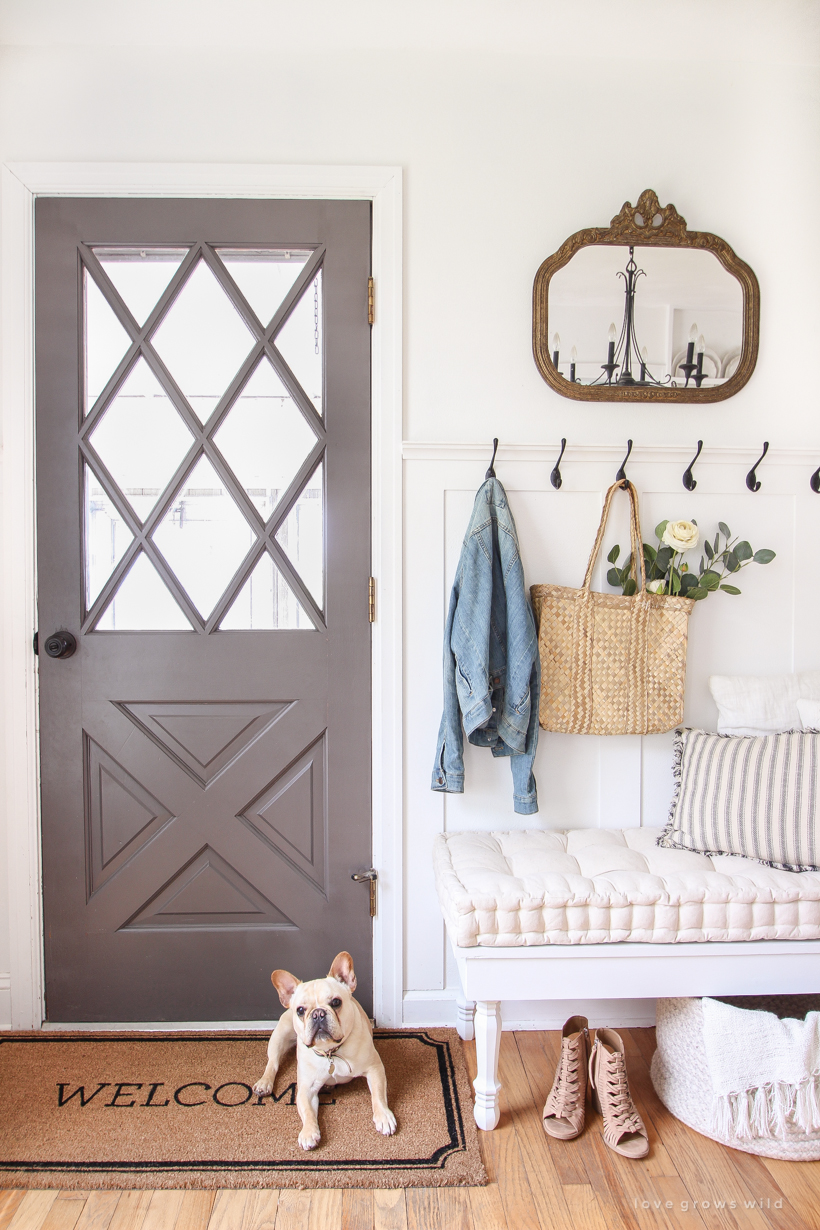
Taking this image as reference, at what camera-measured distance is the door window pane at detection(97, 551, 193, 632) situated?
6.23ft

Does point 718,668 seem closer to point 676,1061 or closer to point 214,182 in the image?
point 676,1061

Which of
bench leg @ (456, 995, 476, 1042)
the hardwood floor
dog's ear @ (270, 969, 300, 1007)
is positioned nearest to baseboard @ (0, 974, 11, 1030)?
the hardwood floor

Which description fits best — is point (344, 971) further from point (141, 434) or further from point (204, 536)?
point (141, 434)

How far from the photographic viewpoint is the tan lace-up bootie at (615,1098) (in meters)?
1.49

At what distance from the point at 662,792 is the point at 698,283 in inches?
53.8

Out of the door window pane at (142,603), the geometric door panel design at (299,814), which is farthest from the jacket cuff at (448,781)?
the door window pane at (142,603)

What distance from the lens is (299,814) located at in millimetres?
1911

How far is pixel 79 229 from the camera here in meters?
1.85

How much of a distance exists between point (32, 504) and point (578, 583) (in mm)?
1465

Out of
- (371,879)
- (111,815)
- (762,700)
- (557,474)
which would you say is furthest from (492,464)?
(111,815)

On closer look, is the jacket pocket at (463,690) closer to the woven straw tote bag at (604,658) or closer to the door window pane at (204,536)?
the woven straw tote bag at (604,658)

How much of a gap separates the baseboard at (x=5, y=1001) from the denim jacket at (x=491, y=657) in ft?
4.19

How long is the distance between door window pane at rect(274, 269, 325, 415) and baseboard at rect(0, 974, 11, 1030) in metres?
1.74

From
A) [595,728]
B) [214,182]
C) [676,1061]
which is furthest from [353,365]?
[676,1061]
